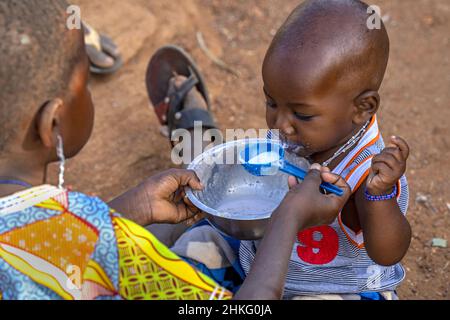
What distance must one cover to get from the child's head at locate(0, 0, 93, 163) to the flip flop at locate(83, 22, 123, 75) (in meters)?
2.01

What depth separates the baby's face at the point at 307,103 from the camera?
1.81 meters

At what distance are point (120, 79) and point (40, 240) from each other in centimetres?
262

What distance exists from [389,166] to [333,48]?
1.32 feet

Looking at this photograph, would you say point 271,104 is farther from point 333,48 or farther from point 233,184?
point 233,184

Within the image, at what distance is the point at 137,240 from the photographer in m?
1.40

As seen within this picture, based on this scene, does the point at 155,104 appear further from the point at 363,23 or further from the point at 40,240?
the point at 40,240

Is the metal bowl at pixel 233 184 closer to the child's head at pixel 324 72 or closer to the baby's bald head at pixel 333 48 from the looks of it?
the child's head at pixel 324 72

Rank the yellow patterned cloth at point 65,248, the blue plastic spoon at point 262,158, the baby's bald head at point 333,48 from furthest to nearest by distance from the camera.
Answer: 1. the blue plastic spoon at point 262,158
2. the baby's bald head at point 333,48
3. the yellow patterned cloth at point 65,248

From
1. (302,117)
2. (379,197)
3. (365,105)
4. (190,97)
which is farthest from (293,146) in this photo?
(190,97)

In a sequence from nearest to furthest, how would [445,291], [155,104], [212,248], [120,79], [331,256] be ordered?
[331,256] < [212,248] < [445,291] < [155,104] < [120,79]

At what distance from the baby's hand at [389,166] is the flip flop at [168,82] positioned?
1.60 meters

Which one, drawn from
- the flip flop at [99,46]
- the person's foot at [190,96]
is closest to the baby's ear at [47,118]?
the person's foot at [190,96]

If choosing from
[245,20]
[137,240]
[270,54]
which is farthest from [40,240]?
[245,20]

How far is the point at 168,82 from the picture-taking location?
3.34m
